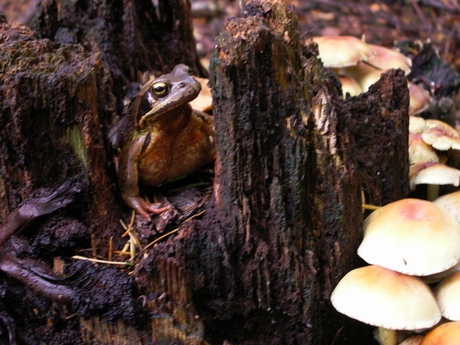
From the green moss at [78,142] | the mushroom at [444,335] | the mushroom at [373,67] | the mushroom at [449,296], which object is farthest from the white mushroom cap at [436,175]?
the green moss at [78,142]

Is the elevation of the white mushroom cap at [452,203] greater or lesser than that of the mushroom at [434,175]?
lesser

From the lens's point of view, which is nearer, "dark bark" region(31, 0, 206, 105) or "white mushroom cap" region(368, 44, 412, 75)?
"dark bark" region(31, 0, 206, 105)

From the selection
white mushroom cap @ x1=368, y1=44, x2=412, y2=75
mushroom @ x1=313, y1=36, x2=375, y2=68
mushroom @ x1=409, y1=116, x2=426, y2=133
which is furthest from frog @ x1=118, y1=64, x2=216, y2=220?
white mushroom cap @ x1=368, y1=44, x2=412, y2=75

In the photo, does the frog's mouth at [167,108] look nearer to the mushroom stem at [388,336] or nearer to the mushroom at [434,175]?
the mushroom at [434,175]

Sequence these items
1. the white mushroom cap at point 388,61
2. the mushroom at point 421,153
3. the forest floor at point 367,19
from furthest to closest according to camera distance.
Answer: the forest floor at point 367,19 < the white mushroom cap at point 388,61 < the mushroom at point 421,153

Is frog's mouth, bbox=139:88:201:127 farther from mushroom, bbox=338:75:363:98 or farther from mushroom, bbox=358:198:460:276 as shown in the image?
mushroom, bbox=338:75:363:98

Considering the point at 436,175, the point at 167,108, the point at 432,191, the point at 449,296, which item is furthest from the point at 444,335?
the point at 167,108
